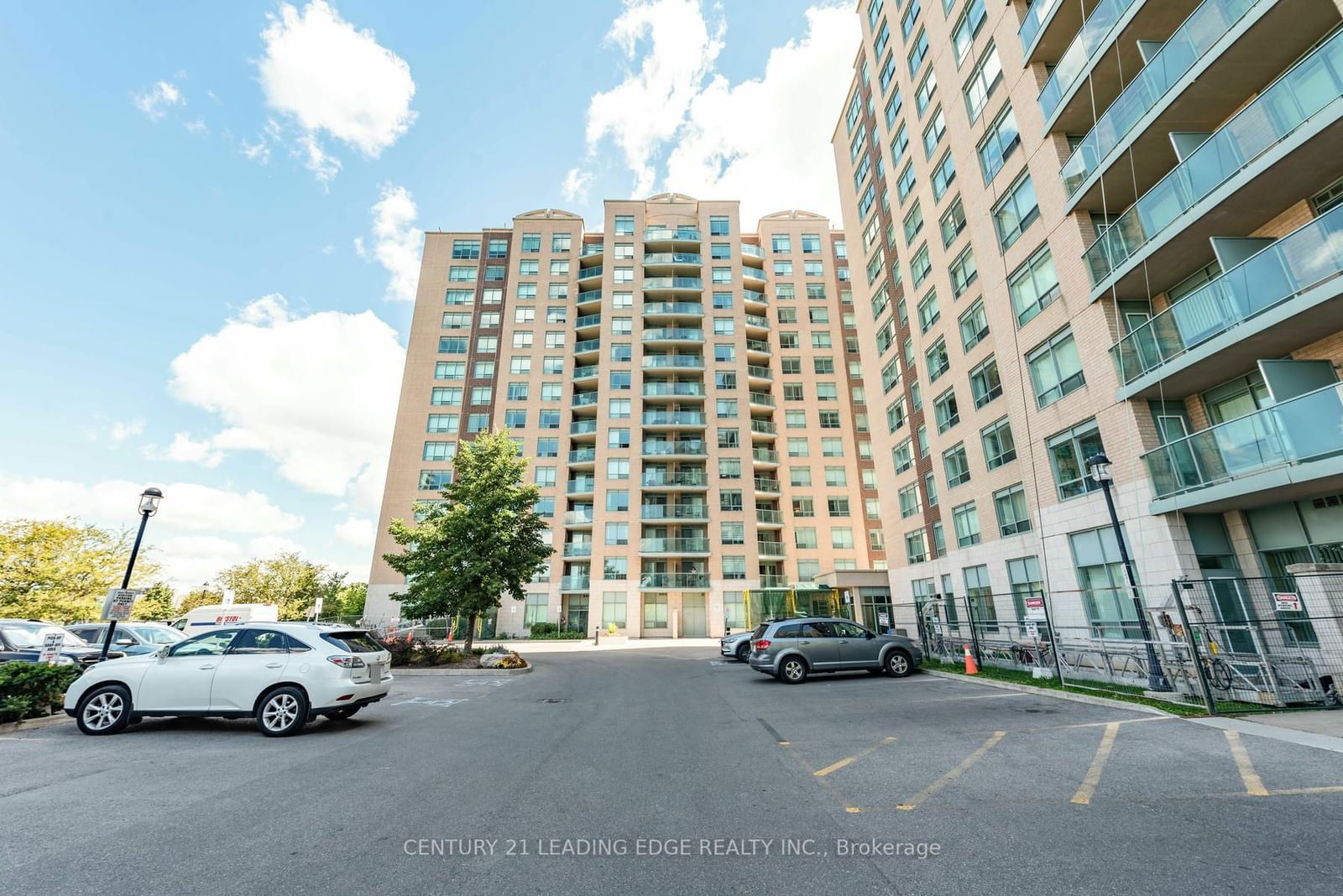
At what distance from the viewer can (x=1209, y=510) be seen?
44.6 ft

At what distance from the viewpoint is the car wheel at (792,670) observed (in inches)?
611

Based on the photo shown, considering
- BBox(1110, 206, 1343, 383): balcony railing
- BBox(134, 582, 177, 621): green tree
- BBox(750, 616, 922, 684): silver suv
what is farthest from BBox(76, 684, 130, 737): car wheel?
BBox(134, 582, 177, 621): green tree

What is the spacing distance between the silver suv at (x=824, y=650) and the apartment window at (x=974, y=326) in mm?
13313

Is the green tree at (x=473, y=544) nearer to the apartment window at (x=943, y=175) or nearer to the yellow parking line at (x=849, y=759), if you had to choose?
the yellow parking line at (x=849, y=759)

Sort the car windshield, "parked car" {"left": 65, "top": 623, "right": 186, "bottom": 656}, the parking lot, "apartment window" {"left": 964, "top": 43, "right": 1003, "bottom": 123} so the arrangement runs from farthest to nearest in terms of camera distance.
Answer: "apartment window" {"left": 964, "top": 43, "right": 1003, "bottom": 123}, "parked car" {"left": 65, "top": 623, "right": 186, "bottom": 656}, the car windshield, the parking lot

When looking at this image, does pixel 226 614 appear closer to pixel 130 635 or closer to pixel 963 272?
pixel 130 635

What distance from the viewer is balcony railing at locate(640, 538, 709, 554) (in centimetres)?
4497

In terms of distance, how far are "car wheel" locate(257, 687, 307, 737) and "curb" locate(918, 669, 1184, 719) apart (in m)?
14.2

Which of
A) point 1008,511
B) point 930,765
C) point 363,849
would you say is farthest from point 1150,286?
point 363,849

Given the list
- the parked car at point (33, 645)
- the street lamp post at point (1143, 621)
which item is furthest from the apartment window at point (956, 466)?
the parked car at point (33, 645)

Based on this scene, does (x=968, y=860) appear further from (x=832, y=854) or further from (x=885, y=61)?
(x=885, y=61)

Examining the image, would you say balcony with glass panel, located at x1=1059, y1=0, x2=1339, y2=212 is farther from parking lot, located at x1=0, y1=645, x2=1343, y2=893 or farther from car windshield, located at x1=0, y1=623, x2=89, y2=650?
car windshield, located at x1=0, y1=623, x2=89, y2=650

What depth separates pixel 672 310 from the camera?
169 ft

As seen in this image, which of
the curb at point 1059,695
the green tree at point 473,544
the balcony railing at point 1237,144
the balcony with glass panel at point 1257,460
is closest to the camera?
the curb at point 1059,695
